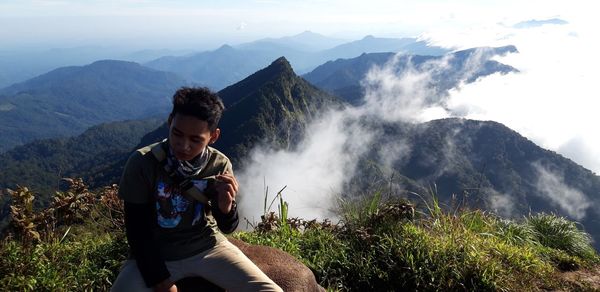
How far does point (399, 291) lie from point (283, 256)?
5.24 feet

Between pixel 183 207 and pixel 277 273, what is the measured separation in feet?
4.16

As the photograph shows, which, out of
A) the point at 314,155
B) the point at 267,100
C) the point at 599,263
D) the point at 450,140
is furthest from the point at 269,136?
the point at 599,263

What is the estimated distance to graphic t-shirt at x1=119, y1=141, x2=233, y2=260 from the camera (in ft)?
11.1

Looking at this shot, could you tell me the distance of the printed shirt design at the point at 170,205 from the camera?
11.6ft

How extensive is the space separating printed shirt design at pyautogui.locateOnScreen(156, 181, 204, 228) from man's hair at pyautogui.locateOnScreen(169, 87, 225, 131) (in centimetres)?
65

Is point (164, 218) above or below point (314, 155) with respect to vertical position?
above

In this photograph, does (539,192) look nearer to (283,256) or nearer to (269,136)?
(269,136)

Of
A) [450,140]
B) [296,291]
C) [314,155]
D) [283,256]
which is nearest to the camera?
[296,291]

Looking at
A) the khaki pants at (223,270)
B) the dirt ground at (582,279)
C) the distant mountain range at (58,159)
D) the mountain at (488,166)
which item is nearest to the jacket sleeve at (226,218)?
the khaki pants at (223,270)

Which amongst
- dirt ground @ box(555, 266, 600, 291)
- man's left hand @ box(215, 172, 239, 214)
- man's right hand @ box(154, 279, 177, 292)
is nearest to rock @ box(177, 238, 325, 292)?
man's right hand @ box(154, 279, 177, 292)

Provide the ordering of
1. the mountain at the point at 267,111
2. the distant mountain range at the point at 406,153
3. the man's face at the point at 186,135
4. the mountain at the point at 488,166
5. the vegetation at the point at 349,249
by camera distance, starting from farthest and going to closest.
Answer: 1. the mountain at the point at 488,166
2. the distant mountain range at the point at 406,153
3. the mountain at the point at 267,111
4. the vegetation at the point at 349,249
5. the man's face at the point at 186,135

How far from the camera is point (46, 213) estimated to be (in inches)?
208

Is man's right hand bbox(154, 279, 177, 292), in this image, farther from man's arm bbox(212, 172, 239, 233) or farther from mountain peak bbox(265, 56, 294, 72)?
mountain peak bbox(265, 56, 294, 72)

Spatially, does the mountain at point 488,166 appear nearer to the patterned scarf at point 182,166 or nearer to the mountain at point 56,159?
the mountain at point 56,159
